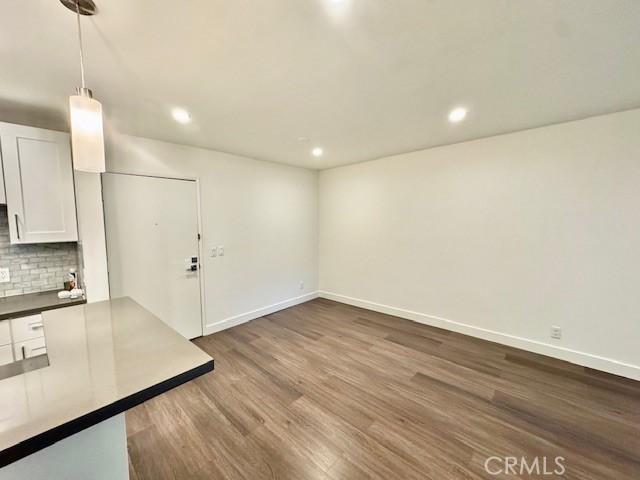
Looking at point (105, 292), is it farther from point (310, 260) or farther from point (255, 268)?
point (310, 260)

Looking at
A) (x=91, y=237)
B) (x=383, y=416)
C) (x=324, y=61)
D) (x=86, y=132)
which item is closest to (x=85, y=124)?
(x=86, y=132)

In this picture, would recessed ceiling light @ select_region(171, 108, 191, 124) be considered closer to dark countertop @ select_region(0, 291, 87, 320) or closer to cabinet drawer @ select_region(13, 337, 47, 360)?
dark countertop @ select_region(0, 291, 87, 320)

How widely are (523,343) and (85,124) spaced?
14.1 feet

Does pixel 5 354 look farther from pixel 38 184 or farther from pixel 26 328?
pixel 38 184

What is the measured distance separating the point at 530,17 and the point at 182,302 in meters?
3.94

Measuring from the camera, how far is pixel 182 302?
10.8 ft

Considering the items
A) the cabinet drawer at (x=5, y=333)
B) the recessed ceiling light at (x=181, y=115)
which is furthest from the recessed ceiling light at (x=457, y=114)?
the cabinet drawer at (x=5, y=333)

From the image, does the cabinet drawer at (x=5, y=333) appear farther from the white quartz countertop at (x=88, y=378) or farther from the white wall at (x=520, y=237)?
the white wall at (x=520, y=237)

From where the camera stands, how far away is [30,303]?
2.16 metres

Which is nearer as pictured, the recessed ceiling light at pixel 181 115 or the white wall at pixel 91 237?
the recessed ceiling light at pixel 181 115

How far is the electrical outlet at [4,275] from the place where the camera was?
7.53 ft

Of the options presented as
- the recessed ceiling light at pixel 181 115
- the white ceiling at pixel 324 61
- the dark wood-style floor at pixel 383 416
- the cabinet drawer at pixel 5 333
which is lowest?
the dark wood-style floor at pixel 383 416

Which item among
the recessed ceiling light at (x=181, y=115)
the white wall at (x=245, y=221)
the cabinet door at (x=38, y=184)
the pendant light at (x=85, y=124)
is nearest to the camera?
the pendant light at (x=85, y=124)

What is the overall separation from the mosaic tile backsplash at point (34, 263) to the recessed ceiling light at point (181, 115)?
167 cm
